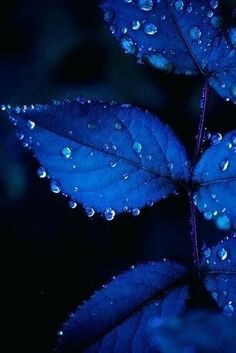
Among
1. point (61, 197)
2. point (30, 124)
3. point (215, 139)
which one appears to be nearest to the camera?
point (30, 124)

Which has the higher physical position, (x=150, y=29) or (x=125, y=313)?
(x=150, y=29)

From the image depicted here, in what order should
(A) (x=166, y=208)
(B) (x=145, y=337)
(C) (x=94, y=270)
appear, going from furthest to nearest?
(A) (x=166, y=208), (C) (x=94, y=270), (B) (x=145, y=337)

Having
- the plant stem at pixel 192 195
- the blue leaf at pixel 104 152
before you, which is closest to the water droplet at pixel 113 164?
the blue leaf at pixel 104 152

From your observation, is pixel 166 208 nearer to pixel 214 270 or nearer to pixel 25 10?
pixel 214 270

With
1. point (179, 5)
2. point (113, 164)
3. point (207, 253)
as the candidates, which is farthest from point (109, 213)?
point (179, 5)

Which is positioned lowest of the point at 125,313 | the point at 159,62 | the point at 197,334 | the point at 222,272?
the point at 197,334

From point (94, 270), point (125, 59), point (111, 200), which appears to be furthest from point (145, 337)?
point (125, 59)

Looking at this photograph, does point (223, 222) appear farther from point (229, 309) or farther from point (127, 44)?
point (127, 44)

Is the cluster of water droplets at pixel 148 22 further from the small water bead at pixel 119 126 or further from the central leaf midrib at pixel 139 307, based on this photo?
the central leaf midrib at pixel 139 307

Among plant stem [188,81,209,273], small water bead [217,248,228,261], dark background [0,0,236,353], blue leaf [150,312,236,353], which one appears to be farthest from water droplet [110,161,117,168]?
dark background [0,0,236,353]
